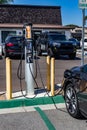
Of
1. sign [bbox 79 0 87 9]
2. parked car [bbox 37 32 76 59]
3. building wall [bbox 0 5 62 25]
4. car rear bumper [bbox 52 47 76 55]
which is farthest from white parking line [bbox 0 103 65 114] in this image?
building wall [bbox 0 5 62 25]

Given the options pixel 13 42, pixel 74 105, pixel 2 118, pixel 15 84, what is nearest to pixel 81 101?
pixel 74 105

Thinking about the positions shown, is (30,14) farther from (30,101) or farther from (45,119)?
(45,119)

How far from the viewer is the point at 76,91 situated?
248 inches

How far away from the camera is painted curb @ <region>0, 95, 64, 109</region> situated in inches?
289

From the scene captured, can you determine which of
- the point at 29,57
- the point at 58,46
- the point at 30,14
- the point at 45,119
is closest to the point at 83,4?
the point at 29,57

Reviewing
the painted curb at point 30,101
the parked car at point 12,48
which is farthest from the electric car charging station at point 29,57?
the parked car at point 12,48

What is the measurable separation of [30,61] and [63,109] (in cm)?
152

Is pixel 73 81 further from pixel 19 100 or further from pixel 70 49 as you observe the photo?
pixel 70 49

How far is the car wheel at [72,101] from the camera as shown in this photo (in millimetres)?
6309

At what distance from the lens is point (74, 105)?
21.2ft

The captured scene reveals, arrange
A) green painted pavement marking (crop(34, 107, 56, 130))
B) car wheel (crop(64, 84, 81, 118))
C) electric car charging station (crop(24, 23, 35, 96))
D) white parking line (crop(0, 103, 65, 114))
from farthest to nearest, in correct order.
Result: 1. electric car charging station (crop(24, 23, 35, 96))
2. white parking line (crop(0, 103, 65, 114))
3. car wheel (crop(64, 84, 81, 118))
4. green painted pavement marking (crop(34, 107, 56, 130))

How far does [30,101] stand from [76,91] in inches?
63.7

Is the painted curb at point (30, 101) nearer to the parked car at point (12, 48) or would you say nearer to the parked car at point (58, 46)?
the parked car at point (12, 48)

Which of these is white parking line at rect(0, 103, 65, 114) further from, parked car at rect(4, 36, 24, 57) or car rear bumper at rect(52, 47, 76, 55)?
car rear bumper at rect(52, 47, 76, 55)
